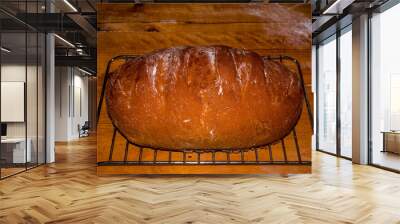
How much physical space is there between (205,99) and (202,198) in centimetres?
267

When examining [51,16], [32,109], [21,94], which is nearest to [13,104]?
[21,94]

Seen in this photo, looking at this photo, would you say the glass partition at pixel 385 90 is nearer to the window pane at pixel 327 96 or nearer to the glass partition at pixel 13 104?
the window pane at pixel 327 96

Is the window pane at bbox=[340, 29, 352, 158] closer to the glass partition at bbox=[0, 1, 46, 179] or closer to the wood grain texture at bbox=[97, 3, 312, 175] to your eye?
the wood grain texture at bbox=[97, 3, 312, 175]

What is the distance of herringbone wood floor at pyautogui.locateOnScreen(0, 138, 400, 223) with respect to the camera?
3.21 metres

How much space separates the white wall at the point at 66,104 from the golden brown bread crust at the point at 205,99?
1272cm

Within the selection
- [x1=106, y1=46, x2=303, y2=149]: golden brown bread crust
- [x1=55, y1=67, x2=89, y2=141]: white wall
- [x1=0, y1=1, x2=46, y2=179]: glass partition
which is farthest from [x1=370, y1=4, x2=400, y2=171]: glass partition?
[x1=55, y1=67, x2=89, y2=141]: white wall

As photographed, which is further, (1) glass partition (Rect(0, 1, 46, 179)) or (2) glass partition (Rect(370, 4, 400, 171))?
(2) glass partition (Rect(370, 4, 400, 171))

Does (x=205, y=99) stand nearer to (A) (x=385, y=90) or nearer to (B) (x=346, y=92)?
(A) (x=385, y=90)

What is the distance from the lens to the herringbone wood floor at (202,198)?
3209 millimetres

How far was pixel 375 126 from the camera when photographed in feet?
21.6

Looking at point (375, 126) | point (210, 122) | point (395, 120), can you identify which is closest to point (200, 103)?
point (210, 122)

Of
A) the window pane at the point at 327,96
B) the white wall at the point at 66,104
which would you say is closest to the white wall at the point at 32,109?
the window pane at the point at 327,96

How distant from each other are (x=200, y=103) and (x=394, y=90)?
5.52 meters

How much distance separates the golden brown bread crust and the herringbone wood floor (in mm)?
1742
